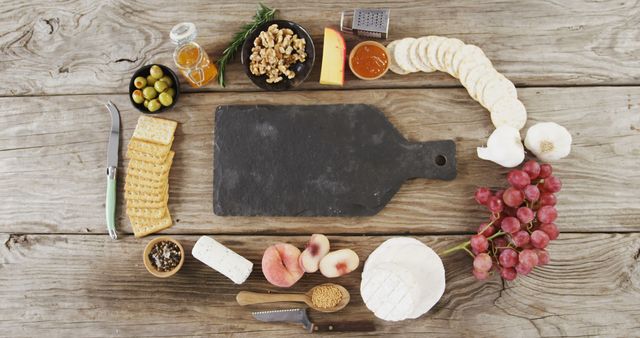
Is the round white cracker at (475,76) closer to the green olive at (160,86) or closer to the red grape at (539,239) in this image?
the red grape at (539,239)

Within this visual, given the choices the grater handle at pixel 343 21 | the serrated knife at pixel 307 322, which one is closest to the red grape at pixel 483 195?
the serrated knife at pixel 307 322

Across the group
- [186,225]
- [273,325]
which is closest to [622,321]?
[273,325]

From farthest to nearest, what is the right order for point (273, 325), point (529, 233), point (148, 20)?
point (148, 20)
point (273, 325)
point (529, 233)

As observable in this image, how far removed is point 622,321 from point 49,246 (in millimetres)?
1572

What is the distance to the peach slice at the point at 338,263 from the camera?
124cm

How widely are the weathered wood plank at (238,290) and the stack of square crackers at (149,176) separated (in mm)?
73

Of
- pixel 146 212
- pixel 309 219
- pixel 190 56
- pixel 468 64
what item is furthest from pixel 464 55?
pixel 146 212

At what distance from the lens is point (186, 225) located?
1.34m

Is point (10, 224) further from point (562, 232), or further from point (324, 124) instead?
point (562, 232)

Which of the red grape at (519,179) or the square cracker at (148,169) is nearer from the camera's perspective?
the red grape at (519,179)

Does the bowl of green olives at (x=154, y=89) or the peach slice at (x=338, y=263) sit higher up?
the bowl of green olives at (x=154, y=89)

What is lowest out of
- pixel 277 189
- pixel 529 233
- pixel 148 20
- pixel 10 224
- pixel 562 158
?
pixel 10 224

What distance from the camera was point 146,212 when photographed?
1.31 meters

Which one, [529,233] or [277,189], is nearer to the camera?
[529,233]
